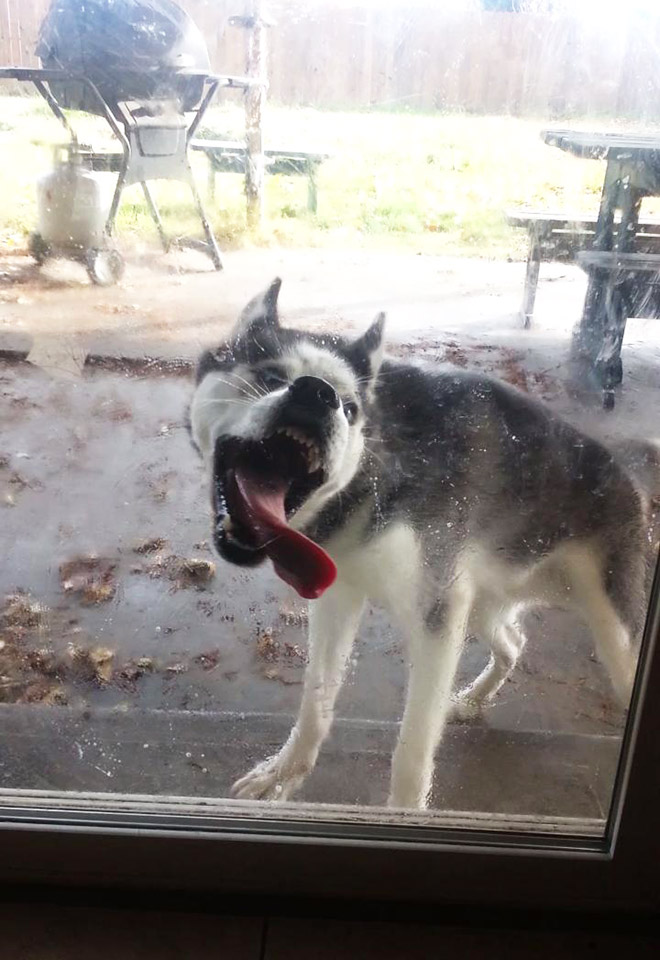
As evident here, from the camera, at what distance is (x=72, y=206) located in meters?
0.89

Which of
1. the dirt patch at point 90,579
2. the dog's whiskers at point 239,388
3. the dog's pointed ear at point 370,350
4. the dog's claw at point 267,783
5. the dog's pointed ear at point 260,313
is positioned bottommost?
the dog's claw at point 267,783

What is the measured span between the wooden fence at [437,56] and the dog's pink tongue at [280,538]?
1.40 feet

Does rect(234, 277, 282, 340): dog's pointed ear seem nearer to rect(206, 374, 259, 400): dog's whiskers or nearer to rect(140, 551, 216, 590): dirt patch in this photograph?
rect(206, 374, 259, 400): dog's whiskers

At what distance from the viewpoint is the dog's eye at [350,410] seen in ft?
3.16

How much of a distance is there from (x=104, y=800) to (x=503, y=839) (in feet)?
1.58

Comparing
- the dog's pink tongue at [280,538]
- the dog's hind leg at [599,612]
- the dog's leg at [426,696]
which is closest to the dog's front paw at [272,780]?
the dog's leg at [426,696]

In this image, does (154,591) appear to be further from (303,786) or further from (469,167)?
(469,167)

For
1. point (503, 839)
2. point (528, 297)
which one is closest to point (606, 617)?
point (503, 839)

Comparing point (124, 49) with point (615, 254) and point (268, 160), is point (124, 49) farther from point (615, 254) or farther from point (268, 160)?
point (615, 254)

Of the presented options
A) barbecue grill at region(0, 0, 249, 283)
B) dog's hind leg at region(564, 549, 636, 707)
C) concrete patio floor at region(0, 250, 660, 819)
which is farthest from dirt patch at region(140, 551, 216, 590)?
dog's hind leg at region(564, 549, 636, 707)

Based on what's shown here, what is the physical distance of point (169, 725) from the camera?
111 centimetres

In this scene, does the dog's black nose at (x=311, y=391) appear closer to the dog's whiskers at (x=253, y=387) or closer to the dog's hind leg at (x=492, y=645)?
the dog's whiskers at (x=253, y=387)

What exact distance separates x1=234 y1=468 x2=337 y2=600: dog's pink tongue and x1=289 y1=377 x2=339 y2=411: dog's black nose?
10 cm

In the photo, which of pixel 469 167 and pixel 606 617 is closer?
pixel 469 167
